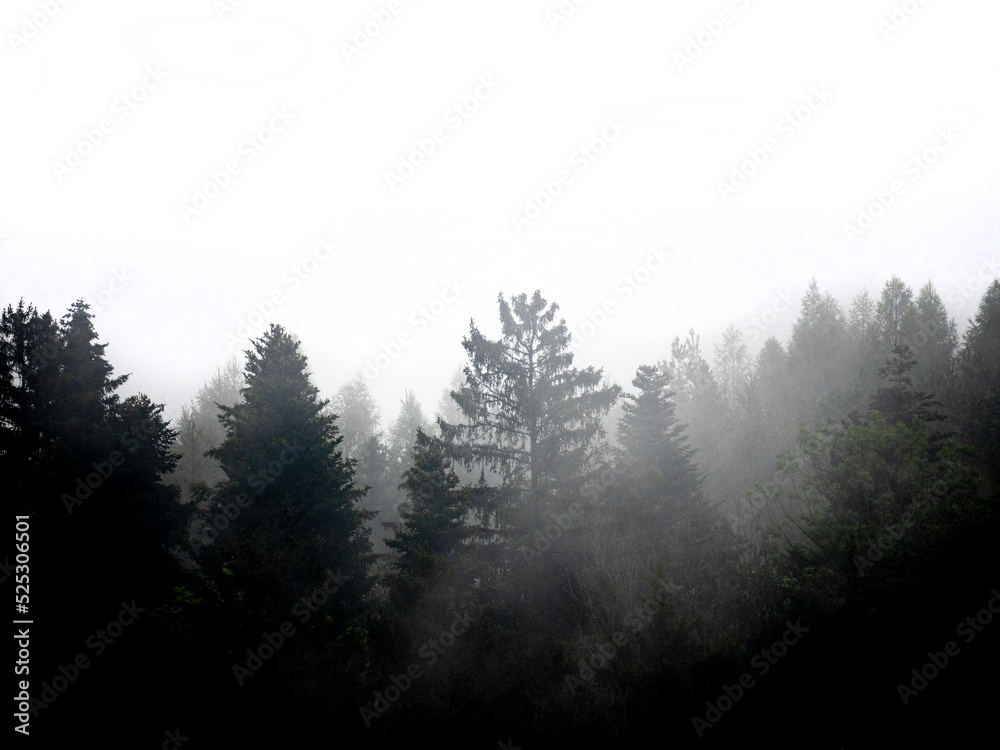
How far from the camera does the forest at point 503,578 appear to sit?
7176 mm

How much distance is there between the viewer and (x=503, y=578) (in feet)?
52.0

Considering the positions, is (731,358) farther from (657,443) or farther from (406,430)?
(657,443)

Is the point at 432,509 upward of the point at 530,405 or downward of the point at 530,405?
downward

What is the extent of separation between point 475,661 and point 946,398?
104ft

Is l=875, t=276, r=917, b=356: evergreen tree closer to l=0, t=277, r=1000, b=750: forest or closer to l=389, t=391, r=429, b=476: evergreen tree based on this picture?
l=0, t=277, r=1000, b=750: forest

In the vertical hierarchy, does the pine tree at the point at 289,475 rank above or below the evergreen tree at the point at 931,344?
above

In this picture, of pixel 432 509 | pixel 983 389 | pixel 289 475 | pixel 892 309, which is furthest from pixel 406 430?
pixel 892 309

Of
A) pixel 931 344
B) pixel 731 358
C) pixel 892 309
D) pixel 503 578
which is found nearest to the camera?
pixel 503 578

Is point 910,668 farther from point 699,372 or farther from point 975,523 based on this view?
point 699,372

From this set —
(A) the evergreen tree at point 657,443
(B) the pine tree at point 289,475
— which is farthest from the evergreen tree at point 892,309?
(B) the pine tree at point 289,475

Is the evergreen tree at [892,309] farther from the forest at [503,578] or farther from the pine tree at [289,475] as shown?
the pine tree at [289,475]

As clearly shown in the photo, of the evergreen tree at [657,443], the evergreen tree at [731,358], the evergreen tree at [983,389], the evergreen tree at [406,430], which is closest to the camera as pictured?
the evergreen tree at [657,443]

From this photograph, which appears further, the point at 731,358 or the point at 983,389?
the point at 731,358

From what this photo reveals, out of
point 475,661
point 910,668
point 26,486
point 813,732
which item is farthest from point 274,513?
point 910,668
